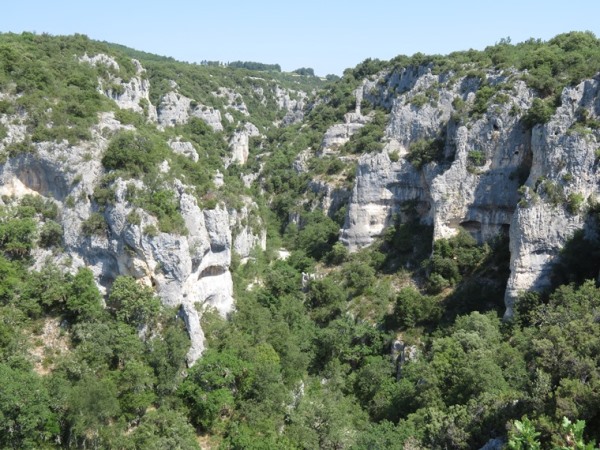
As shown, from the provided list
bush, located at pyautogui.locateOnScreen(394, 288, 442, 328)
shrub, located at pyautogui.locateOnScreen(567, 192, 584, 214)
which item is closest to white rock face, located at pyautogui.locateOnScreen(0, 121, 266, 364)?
bush, located at pyautogui.locateOnScreen(394, 288, 442, 328)

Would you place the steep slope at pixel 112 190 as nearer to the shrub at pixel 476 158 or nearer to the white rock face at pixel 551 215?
the shrub at pixel 476 158

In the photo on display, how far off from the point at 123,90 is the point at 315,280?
99.5ft

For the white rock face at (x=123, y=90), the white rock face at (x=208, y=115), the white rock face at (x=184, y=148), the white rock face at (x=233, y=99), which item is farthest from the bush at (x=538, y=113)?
the white rock face at (x=233, y=99)

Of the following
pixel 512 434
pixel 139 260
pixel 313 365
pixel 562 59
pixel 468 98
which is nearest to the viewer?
pixel 512 434

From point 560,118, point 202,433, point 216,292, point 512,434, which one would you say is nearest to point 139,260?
point 216,292

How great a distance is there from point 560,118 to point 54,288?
123ft

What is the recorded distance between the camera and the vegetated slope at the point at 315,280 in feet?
89.9

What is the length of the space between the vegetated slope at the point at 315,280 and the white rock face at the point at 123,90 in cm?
64

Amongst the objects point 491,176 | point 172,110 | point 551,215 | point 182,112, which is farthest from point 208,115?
point 551,215

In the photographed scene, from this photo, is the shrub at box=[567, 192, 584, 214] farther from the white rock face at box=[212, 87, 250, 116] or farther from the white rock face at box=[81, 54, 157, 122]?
the white rock face at box=[212, 87, 250, 116]

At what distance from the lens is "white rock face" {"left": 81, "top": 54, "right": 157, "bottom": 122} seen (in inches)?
2169

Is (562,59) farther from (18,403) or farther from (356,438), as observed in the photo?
(18,403)

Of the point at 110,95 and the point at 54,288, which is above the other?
the point at 110,95

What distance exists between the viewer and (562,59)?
1791 inches
